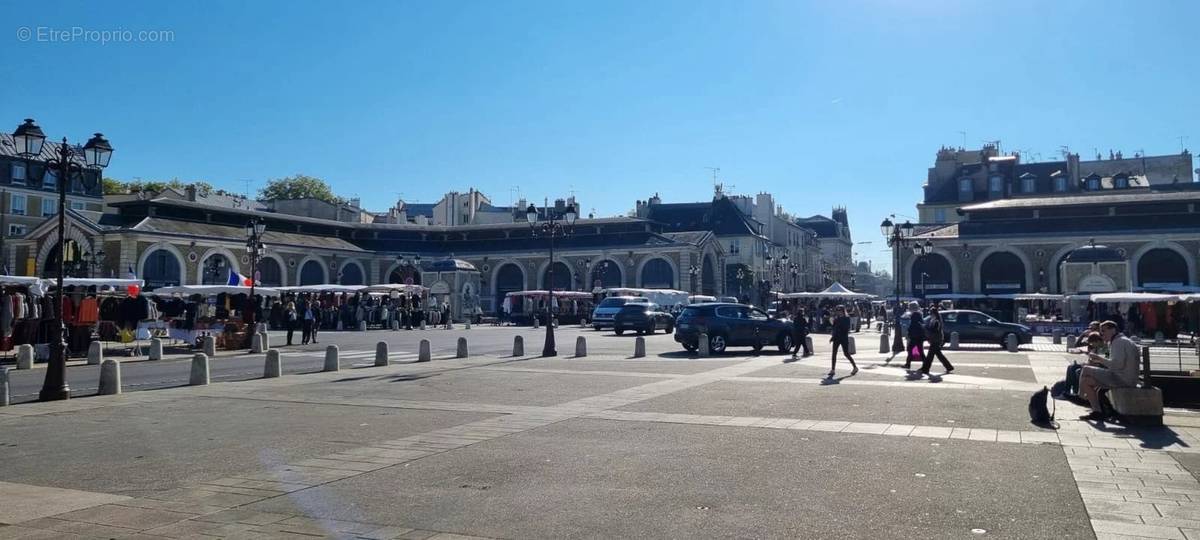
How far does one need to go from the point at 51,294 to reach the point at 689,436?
2456 cm

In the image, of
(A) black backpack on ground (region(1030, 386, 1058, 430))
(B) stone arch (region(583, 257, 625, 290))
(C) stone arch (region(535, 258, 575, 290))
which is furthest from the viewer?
(C) stone arch (region(535, 258, 575, 290))

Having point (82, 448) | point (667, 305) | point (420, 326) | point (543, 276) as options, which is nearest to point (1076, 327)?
point (667, 305)

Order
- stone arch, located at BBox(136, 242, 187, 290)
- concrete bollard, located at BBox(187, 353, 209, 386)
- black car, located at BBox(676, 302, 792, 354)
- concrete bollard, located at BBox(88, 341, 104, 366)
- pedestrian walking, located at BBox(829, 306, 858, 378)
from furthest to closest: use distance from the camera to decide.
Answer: stone arch, located at BBox(136, 242, 187, 290) < black car, located at BBox(676, 302, 792, 354) < concrete bollard, located at BBox(88, 341, 104, 366) < pedestrian walking, located at BBox(829, 306, 858, 378) < concrete bollard, located at BBox(187, 353, 209, 386)

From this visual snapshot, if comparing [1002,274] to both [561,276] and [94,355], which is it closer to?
[561,276]

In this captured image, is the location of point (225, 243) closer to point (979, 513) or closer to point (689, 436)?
point (689, 436)

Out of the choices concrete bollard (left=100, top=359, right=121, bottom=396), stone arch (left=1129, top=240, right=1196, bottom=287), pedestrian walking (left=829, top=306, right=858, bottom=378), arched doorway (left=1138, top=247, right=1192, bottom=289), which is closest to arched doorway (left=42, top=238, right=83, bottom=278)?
concrete bollard (left=100, top=359, right=121, bottom=396)

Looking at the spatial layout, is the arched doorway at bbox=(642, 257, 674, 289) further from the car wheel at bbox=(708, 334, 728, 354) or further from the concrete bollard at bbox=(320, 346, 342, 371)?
the concrete bollard at bbox=(320, 346, 342, 371)

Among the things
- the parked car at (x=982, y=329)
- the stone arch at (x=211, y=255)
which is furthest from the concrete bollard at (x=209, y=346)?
the stone arch at (x=211, y=255)

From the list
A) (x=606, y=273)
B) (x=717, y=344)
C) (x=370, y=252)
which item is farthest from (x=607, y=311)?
(x=370, y=252)

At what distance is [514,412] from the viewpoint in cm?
1258

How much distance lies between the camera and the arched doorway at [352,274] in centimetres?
7156

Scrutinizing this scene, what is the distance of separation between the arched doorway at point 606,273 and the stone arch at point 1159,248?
38790 millimetres

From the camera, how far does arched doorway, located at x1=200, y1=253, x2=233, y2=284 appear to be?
60031 millimetres

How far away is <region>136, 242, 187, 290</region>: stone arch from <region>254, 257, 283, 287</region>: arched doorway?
6135mm
